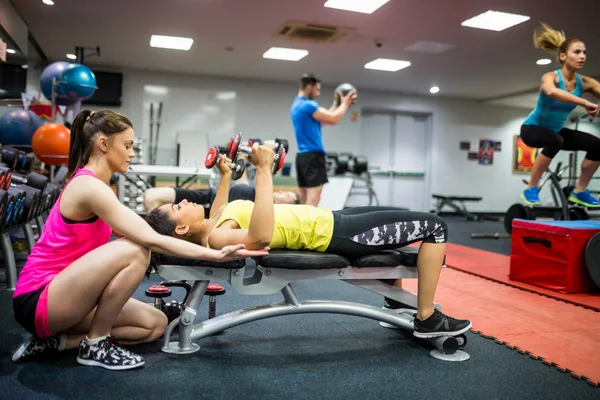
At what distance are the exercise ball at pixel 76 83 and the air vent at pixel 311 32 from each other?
2460 millimetres

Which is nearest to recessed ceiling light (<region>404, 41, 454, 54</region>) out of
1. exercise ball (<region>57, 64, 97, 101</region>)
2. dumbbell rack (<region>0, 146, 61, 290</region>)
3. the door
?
the door

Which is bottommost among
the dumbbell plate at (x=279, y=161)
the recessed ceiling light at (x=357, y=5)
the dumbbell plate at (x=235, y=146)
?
the dumbbell plate at (x=279, y=161)

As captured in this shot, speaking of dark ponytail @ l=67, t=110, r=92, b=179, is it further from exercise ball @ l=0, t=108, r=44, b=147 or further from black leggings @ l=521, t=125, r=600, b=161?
exercise ball @ l=0, t=108, r=44, b=147

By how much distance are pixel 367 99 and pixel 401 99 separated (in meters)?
0.84

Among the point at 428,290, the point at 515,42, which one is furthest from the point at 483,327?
the point at 515,42

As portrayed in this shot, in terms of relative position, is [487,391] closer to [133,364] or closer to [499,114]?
[133,364]

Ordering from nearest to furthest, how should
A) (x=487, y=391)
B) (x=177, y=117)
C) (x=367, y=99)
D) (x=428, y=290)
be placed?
(x=487, y=391) < (x=428, y=290) < (x=177, y=117) < (x=367, y=99)

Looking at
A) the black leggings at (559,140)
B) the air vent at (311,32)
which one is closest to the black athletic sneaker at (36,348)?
the black leggings at (559,140)

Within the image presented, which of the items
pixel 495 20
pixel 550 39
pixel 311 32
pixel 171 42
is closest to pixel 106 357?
pixel 550 39

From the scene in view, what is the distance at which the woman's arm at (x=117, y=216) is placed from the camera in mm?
1532

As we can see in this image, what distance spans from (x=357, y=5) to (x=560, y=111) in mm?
2665

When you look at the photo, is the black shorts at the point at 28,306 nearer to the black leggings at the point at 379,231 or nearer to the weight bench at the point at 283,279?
the weight bench at the point at 283,279

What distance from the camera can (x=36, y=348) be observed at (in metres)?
1.69

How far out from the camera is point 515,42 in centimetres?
654
